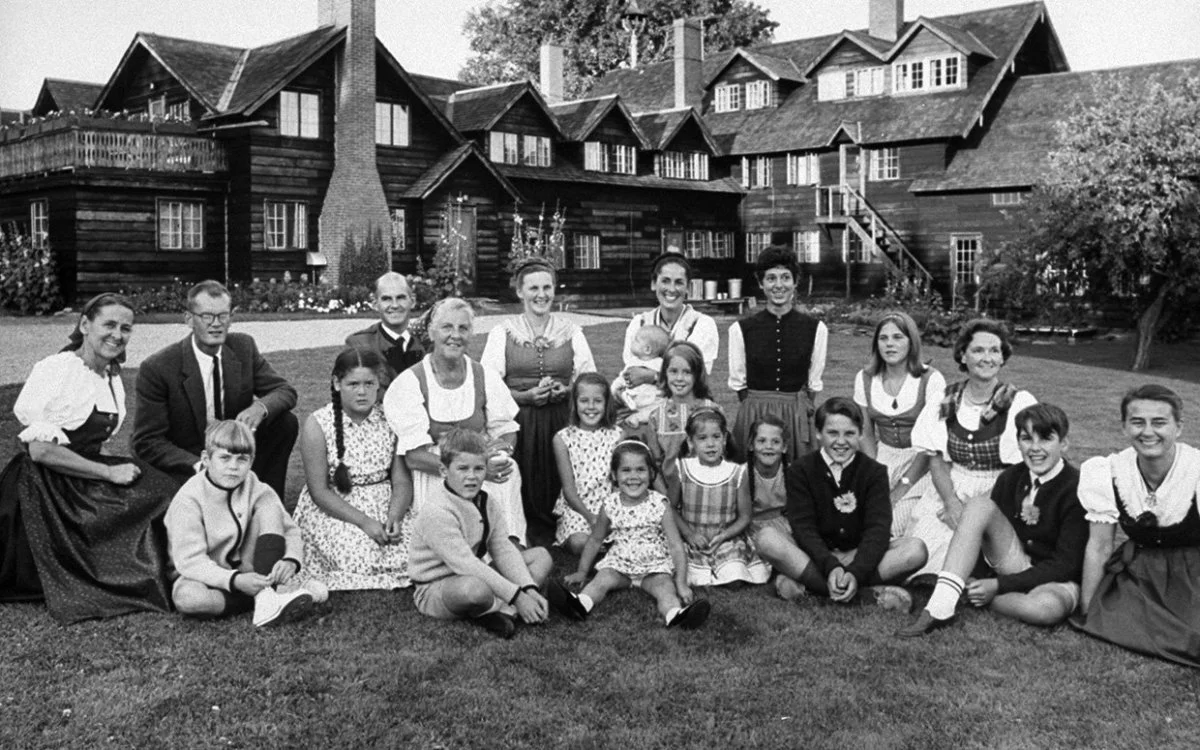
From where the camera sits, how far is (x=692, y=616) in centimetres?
586

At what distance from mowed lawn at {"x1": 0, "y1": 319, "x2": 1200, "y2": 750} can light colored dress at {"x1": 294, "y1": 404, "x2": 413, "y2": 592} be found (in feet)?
0.82

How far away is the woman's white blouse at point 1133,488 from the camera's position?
5641 millimetres

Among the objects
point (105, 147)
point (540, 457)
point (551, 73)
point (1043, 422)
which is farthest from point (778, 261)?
point (551, 73)

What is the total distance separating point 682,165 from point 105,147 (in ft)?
60.7

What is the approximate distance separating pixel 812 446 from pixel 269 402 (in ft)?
11.3

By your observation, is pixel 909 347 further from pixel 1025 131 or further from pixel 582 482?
pixel 1025 131

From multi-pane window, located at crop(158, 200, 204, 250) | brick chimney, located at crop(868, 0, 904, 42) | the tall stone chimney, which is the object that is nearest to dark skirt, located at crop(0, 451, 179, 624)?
multi-pane window, located at crop(158, 200, 204, 250)

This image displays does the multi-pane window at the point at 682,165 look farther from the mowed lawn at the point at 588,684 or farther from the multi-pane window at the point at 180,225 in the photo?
the mowed lawn at the point at 588,684

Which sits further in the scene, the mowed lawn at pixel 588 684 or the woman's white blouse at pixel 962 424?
the woman's white blouse at pixel 962 424

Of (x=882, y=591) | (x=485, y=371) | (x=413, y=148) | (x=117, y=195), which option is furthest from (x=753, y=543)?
(x=413, y=148)

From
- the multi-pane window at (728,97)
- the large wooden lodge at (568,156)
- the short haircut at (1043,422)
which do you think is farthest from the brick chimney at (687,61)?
the short haircut at (1043,422)

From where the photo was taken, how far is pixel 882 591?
247 inches

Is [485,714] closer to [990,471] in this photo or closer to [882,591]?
[882,591]

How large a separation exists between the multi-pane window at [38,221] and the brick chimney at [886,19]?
82.9 feet
